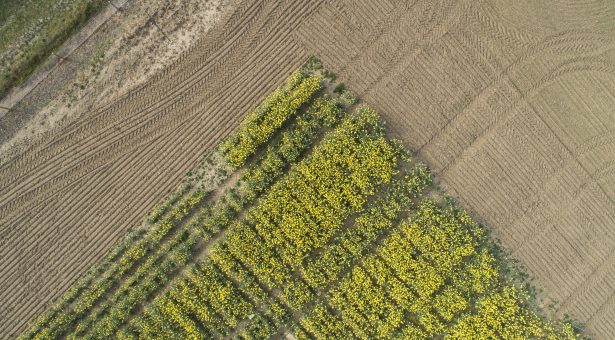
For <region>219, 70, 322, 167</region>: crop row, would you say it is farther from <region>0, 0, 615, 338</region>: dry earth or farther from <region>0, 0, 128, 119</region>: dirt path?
<region>0, 0, 128, 119</region>: dirt path

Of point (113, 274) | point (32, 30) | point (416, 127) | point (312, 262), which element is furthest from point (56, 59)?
point (416, 127)

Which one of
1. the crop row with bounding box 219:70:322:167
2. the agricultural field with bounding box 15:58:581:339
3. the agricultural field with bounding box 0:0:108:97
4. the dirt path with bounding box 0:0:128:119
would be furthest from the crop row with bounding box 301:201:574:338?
the agricultural field with bounding box 0:0:108:97

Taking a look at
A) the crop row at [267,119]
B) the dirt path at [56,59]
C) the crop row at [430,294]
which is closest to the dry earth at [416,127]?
the crop row at [267,119]

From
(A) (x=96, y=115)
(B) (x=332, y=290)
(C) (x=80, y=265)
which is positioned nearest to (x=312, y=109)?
(B) (x=332, y=290)

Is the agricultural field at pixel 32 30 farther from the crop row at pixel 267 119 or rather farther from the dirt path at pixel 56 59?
the crop row at pixel 267 119

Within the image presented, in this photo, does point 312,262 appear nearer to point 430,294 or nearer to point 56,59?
point 430,294

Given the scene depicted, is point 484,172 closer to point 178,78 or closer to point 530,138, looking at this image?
point 530,138
